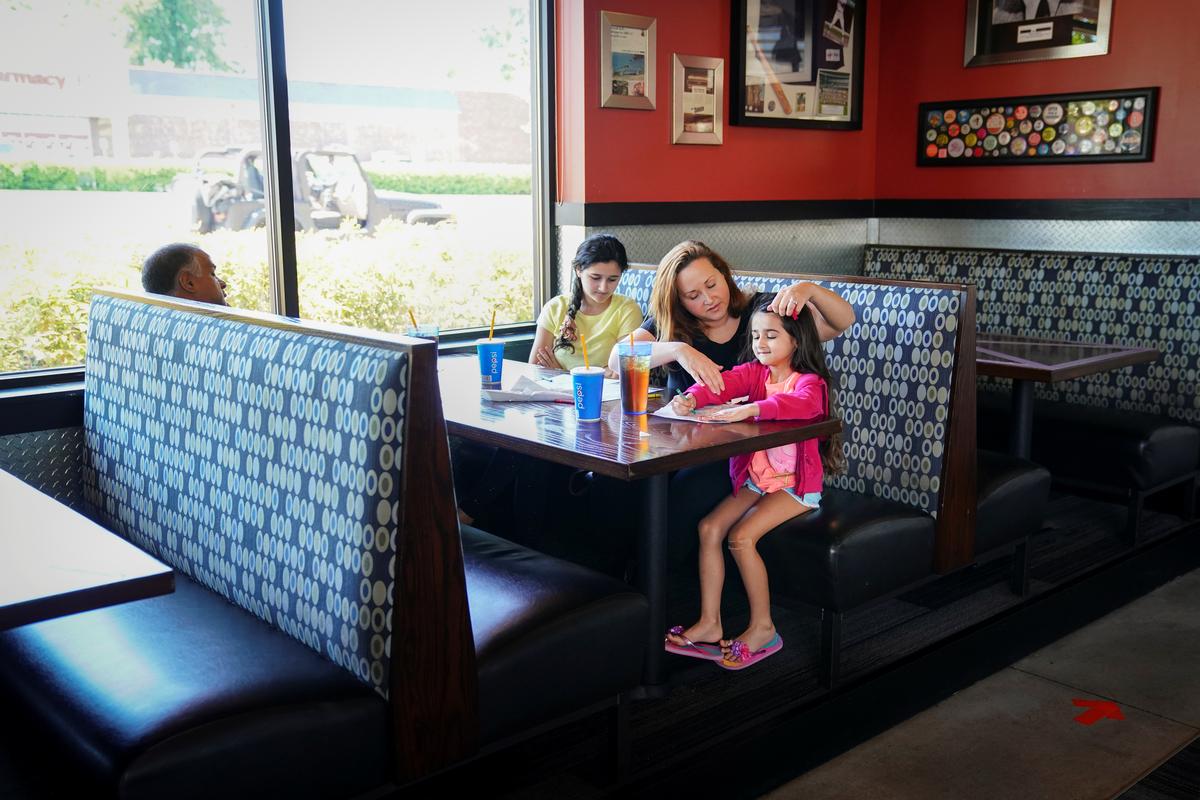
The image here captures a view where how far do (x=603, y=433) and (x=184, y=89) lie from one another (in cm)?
216

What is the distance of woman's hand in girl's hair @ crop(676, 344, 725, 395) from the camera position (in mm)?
2824

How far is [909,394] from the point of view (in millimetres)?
3172

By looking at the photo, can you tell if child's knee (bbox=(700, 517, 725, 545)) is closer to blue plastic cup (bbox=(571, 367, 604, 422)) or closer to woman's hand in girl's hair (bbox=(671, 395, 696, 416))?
woman's hand in girl's hair (bbox=(671, 395, 696, 416))

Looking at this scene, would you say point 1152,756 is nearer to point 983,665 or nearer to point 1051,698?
point 1051,698

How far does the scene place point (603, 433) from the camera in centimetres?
254

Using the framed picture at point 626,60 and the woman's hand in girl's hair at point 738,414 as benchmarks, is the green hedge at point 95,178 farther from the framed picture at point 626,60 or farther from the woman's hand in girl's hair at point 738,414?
the woman's hand in girl's hair at point 738,414

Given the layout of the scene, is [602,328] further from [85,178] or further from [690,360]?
[85,178]

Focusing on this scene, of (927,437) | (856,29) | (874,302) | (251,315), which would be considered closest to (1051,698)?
(927,437)

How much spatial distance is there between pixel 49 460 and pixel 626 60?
2830 millimetres

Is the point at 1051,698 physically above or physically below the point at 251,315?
below

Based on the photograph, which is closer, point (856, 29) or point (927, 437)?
point (927, 437)

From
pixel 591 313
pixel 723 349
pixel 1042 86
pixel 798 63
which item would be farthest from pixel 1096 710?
pixel 798 63

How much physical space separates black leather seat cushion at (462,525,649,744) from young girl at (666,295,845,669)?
0.61m

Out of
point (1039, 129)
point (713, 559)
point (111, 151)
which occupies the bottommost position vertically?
point (713, 559)
